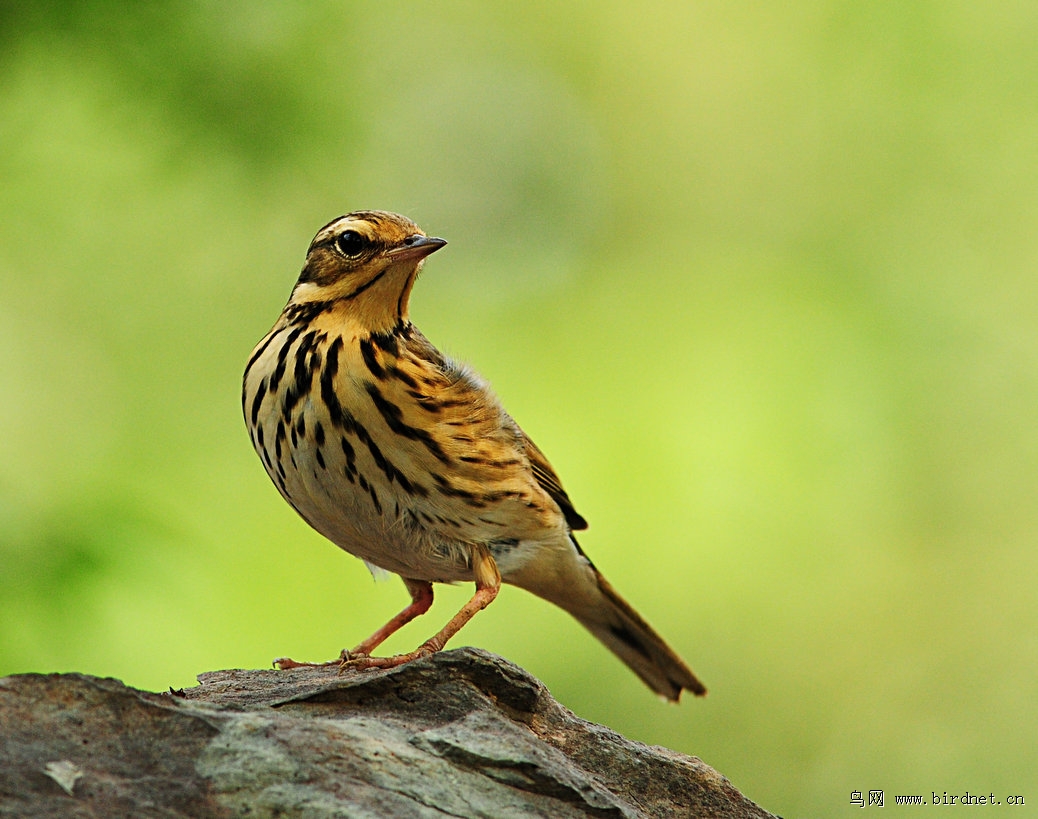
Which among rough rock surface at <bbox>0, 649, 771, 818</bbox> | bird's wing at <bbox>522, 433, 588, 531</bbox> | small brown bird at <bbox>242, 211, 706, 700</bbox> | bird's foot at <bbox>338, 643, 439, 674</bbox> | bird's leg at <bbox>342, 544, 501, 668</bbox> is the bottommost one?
rough rock surface at <bbox>0, 649, 771, 818</bbox>

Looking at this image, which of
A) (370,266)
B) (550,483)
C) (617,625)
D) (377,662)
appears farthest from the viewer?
(617,625)

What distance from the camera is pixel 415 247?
6.07 meters

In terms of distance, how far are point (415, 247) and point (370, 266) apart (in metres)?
0.26

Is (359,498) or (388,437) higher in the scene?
(388,437)

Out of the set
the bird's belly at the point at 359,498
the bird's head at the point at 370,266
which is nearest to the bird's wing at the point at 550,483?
the bird's belly at the point at 359,498

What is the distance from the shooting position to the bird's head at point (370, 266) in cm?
618

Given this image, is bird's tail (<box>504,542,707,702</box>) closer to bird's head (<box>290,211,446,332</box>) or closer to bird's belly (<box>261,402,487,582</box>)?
bird's belly (<box>261,402,487,582</box>)

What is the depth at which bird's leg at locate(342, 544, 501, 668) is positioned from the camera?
5398 mm

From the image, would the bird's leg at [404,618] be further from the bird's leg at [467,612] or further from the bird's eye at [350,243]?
the bird's eye at [350,243]

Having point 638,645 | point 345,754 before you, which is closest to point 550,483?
point 638,645

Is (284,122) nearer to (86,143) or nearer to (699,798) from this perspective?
(86,143)

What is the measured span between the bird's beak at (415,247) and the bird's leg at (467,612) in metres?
1.44

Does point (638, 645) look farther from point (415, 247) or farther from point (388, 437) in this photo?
point (415, 247)

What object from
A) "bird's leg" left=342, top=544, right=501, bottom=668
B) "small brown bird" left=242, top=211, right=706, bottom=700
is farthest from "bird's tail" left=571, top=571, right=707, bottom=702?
"bird's leg" left=342, top=544, right=501, bottom=668
